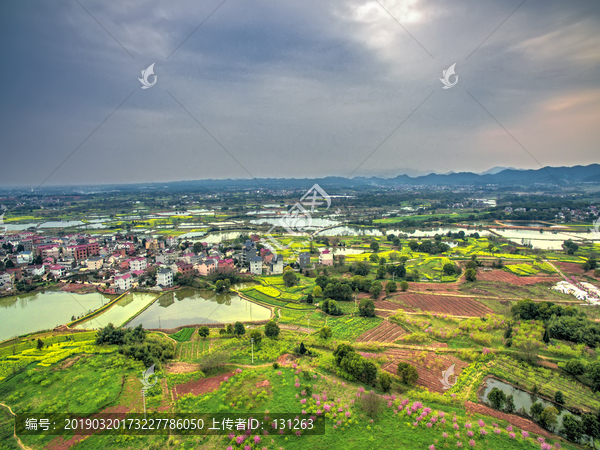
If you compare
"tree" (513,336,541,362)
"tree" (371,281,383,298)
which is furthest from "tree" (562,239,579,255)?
"tree" (371,281,383,298)

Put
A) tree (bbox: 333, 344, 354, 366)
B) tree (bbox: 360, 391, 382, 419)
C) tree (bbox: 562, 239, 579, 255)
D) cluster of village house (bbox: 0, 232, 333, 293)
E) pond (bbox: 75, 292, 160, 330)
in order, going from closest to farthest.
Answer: tree (bbox: 360, 391, 382, 419)
tree (bbox: 333, 344, 354, 366)
pond (bbox: 75, 292, 160, 330)
cluster of village house (bbox: 0, 232, 333, 293)
tree (bbox: 562, 239, 579, 255)

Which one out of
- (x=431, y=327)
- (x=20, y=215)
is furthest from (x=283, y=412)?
(x=20, y=215)

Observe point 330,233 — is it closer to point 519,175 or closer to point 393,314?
point 393,314
